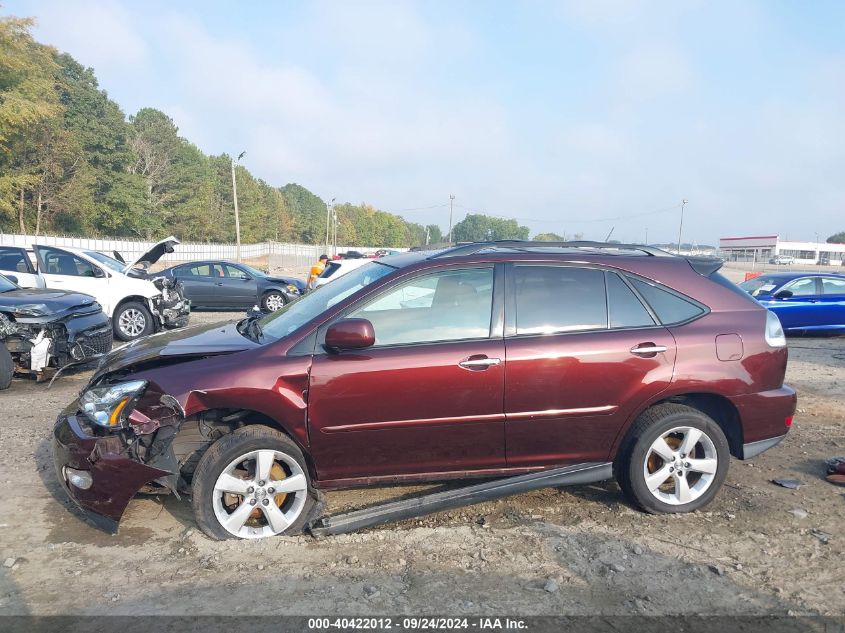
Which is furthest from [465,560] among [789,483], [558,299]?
[789,483]

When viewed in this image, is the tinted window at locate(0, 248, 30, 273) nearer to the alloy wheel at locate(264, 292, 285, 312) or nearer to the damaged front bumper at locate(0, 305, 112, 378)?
the damaged front bumper at locate(0, 305, 112, 378)

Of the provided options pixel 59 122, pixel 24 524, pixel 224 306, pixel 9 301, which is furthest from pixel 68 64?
pixel 24 524

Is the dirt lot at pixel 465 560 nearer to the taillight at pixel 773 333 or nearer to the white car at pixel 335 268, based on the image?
the taillight at pixel 773 333

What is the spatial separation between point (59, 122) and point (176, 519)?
52311 mm

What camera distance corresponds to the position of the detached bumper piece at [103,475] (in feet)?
11.1

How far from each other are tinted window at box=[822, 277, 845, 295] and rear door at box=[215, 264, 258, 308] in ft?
43.0

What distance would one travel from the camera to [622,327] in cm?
389

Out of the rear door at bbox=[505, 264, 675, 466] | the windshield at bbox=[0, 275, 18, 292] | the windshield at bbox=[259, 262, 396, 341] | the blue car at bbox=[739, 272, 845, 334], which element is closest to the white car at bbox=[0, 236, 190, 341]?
the windshield at bbox=[0, 275, 18, 292]

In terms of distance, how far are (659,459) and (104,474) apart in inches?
135

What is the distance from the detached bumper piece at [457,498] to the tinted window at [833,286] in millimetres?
10630

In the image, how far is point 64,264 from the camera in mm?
10750

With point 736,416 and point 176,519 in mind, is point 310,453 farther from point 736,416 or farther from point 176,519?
point 736,416

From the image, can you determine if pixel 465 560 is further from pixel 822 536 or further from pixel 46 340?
pixel 46 340

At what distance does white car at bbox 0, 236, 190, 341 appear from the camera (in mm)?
10539
